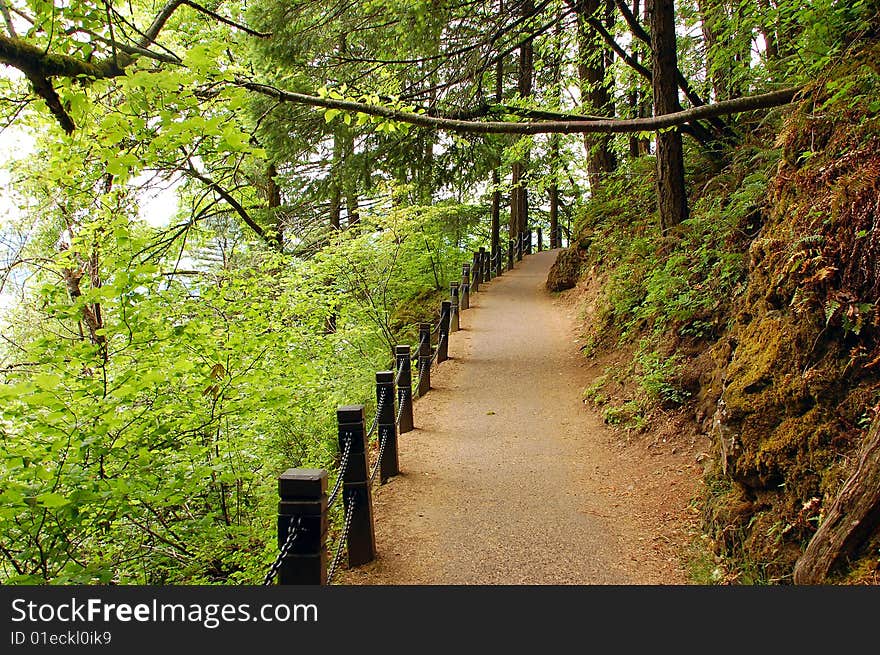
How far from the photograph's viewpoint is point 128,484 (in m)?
4.10


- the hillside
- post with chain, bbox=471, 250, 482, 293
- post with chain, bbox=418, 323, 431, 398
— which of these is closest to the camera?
the hillside

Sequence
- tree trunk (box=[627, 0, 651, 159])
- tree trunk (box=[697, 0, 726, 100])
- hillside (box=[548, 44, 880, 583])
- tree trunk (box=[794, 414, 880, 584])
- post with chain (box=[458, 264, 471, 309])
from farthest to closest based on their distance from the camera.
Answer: post with chain (box=[458, 264, 471, 309]) < tree trunk (box=[627, 0, 651, 159]) < tree trunk (box=[697, 0, 726, 100]) < hillside (box=[548, 44, 880, 583]) < tree trunk (box=[794, 414, 880, 584])

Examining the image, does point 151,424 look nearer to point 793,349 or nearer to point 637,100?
point 793,349

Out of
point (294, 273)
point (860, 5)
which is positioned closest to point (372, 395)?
point (294, 273)

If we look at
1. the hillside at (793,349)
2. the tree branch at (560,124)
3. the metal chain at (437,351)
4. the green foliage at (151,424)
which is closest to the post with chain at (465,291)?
the metal chain at (437,351)

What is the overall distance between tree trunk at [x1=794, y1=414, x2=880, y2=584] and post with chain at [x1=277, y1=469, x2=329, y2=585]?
2809mm

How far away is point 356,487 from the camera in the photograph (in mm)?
4250

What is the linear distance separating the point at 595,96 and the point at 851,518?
13975 millimetres

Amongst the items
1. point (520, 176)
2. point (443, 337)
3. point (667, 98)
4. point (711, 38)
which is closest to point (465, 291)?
point (443, 337)

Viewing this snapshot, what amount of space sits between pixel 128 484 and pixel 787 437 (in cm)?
473

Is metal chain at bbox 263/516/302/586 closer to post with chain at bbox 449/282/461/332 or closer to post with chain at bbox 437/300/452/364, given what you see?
post with chain at bbox 437/300/452/364

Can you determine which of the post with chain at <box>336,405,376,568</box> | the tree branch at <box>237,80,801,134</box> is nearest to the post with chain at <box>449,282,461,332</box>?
the tree branch at <box>237,80,801,134</box>

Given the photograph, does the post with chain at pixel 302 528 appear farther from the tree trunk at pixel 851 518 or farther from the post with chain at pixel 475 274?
Answer: the post with chain at pixel 475 274

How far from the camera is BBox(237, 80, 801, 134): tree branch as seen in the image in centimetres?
566
